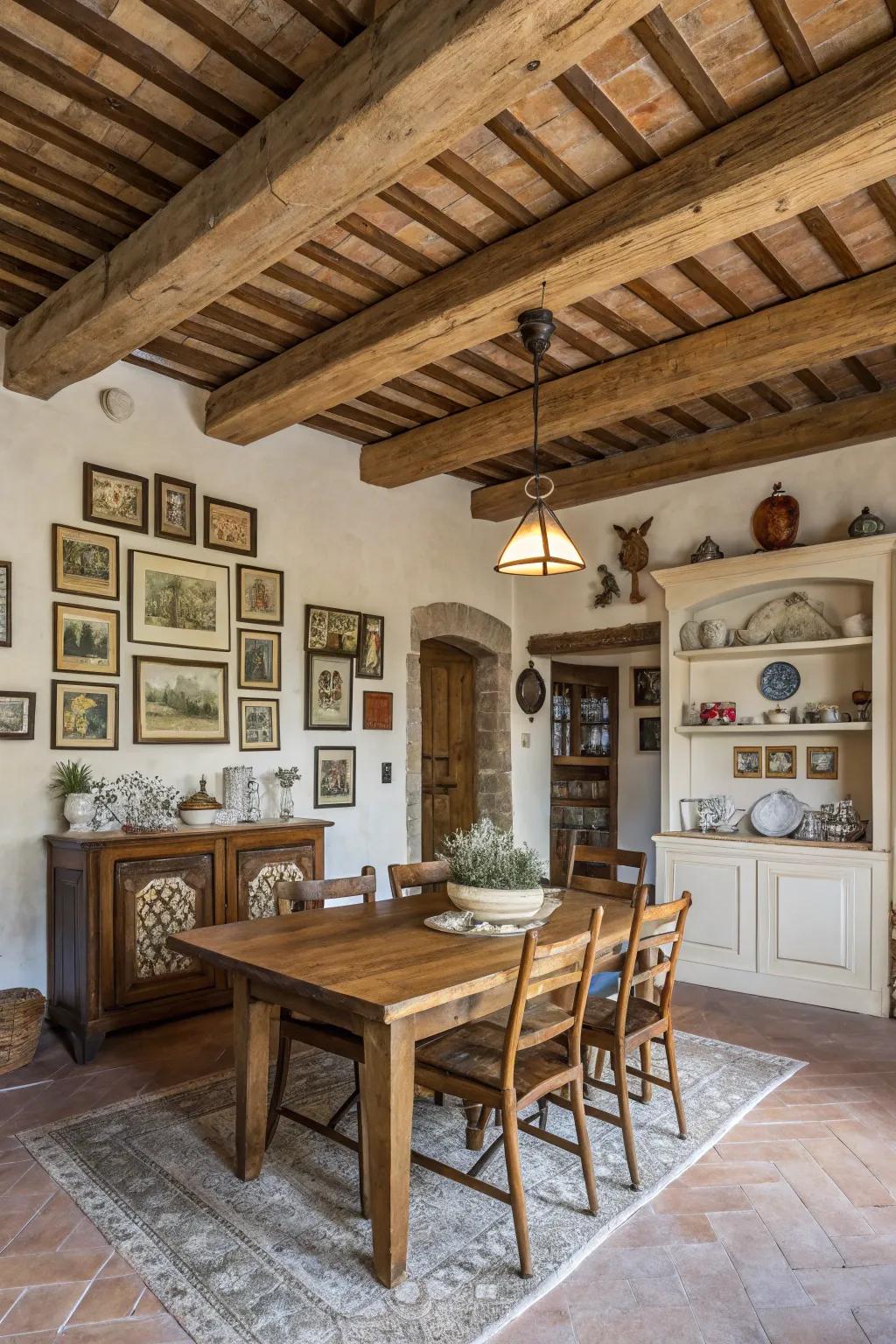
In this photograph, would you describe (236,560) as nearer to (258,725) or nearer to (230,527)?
(230,527)

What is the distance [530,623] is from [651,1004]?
396cm

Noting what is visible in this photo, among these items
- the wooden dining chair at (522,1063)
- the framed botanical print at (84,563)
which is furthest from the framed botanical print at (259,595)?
the wooden dining chair at (522,1063)

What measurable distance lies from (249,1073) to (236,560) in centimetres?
307

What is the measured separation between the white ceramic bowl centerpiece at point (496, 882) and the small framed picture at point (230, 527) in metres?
2.69

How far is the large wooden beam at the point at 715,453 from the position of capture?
4.79 m

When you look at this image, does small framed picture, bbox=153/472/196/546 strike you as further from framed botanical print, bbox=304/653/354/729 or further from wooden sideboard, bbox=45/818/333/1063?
wooden sideboard, bbox=45/818/333/1063

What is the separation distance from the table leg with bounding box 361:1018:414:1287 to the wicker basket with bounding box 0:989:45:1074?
211 cm

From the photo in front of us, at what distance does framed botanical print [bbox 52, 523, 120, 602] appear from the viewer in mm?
4207

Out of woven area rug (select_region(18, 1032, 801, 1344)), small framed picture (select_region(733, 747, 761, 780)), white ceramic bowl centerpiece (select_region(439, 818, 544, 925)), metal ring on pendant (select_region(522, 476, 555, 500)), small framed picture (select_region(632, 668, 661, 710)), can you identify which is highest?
metal ring on pendant (select_region(522, 476, 555, 500))

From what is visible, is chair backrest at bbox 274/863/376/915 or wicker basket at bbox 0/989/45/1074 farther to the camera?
wicker basket at bbox 0/989/45/1074

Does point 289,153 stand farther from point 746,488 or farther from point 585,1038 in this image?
point 746,488

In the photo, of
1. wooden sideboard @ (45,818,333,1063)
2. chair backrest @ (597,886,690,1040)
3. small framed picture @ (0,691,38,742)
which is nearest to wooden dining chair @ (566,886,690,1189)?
chair backrest @ (597,886,690,1040)

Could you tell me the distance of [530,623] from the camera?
22.0 ft

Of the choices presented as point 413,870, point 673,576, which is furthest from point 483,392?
point 413,870
